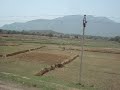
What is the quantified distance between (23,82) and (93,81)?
8711mm

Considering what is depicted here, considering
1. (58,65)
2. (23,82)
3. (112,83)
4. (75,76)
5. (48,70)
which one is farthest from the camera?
(58,65)

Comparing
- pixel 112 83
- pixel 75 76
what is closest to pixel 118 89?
pixel 112 83

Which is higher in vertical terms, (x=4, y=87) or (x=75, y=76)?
(x=4, y=87)

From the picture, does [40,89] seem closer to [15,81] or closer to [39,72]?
[15,81]

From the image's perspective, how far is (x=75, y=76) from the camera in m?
24.0

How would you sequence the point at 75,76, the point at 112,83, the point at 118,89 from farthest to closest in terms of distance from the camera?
the point at 75,76, the point at 112,83, the point at 118,89

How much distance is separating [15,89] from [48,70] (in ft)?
43.3

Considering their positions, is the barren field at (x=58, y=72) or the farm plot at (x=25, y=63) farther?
the farm plot at (x=25, y=63)

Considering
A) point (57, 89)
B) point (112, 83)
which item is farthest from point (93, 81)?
point (57, 89)

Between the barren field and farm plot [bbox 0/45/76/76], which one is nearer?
the barren field

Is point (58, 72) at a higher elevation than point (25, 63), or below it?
below

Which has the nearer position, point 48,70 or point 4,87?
point 4,87

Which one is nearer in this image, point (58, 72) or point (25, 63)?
point (58, 72)

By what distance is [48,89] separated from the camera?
14.3 metres
